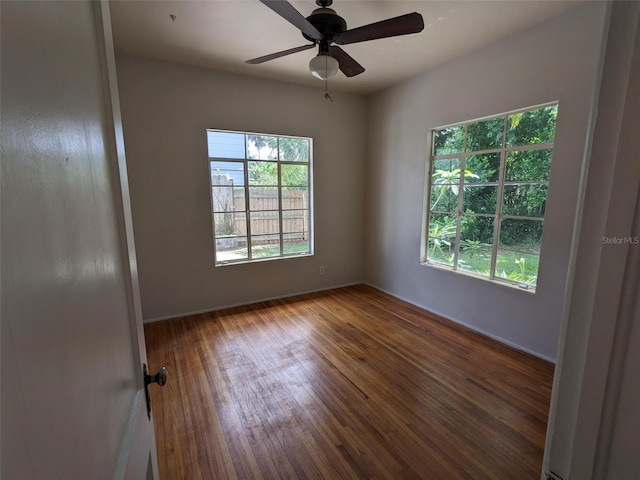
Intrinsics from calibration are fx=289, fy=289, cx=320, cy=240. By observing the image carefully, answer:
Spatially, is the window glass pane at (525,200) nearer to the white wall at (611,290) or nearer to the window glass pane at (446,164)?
the window glass pane at (446,164)

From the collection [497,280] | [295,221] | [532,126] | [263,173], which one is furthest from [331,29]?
[497,280]

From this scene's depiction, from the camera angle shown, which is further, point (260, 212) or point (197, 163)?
point (260, 212)

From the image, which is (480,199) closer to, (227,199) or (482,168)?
(482,168)

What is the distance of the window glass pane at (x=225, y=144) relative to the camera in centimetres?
363

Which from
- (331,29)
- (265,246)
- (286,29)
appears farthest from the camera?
(265,246)

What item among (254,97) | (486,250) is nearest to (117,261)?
(486,250)

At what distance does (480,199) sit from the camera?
3139 millimetres

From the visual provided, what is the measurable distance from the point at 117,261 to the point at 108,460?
399 mm

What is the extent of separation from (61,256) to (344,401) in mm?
2177

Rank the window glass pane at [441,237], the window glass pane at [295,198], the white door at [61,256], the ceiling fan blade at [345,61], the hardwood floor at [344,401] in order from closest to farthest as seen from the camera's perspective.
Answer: the white door at [61,256]
the hardwood floor at [344,401]
the ceiling fan blade at [345,61]
the window glass pane at [441,237]
the window glass pane at [295,198]

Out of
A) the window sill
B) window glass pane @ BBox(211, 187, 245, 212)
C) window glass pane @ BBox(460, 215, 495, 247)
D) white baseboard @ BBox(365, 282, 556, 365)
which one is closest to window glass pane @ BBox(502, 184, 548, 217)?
window glass pane @ BBox(460, 215, 495, 247)

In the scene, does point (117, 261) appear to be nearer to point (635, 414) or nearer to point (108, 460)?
point (108, 460)

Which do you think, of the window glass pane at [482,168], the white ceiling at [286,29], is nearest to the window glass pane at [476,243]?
the window glass pane at [482,168]

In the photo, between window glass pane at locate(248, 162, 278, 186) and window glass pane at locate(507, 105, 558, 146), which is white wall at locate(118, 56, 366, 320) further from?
window glass pane at locate(507, 105, 558, 146)
